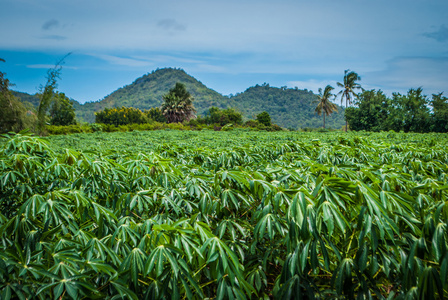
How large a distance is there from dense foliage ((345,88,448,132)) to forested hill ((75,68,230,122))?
5895 cm

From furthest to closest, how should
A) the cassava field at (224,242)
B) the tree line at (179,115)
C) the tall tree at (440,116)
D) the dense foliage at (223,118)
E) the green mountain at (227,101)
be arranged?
the green mountain at (227,101)
the dense foliage at (223,118)
the tree line at (179,115)
the tall tree at (440,116)
the cassava field at (224,242)

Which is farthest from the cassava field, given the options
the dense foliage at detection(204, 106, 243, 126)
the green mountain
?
the green mountain

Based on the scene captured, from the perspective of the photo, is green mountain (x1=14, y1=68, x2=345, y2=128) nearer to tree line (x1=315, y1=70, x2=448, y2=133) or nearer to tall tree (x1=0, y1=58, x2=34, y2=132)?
tree line (x1=315, y1=70, x2=448, y2=133)

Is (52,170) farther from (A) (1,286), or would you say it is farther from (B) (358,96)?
(B) (358,96)

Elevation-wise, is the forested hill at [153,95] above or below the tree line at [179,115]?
above

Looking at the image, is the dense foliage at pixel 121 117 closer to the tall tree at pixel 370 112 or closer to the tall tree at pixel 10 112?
the tall tree at pixel 10 112

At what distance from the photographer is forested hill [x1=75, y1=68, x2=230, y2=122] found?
94.4m

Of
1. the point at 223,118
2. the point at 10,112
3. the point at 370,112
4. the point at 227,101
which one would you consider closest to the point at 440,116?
the point at 370,112

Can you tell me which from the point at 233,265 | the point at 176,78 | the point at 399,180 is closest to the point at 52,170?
the point at 233,265

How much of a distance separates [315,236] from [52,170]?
184 centimetres

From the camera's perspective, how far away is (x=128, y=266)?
3.72ft

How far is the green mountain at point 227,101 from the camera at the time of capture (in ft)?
278

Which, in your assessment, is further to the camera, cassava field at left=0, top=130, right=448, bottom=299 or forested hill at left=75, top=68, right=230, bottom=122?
forested hill at left=75, top=68, right=230, bottom=122

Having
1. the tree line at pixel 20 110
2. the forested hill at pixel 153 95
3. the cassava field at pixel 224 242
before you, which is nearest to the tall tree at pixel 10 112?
the tree line at pixel 20 110
